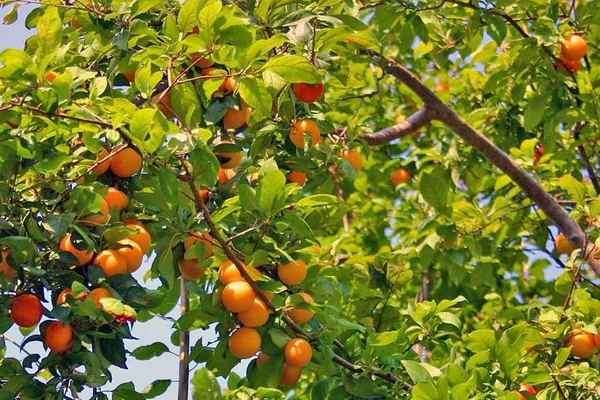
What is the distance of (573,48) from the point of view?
3758 mm

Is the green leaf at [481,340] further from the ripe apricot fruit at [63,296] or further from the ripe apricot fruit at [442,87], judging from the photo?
the ripe apricot fruit at [442,87]

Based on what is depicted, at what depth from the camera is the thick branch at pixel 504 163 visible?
371 centimetres

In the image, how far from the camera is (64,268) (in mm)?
2297

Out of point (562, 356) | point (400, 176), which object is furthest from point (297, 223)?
point (400, 176)

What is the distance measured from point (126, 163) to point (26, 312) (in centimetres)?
44

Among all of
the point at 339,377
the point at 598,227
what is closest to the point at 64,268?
the point at 339,377

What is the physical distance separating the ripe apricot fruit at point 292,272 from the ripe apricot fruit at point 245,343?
168 mm

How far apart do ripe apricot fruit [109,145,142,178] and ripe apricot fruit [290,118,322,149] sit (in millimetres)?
521

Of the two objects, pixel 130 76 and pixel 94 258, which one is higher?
pixel 130 76

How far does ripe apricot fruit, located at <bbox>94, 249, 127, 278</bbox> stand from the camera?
225 cm

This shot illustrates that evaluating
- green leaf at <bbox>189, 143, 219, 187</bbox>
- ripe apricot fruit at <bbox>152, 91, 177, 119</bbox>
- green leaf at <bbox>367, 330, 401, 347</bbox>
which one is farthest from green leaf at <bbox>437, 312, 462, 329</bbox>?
ripe apricot fruit at <bbox>152, 91, 177, 119</bbox>

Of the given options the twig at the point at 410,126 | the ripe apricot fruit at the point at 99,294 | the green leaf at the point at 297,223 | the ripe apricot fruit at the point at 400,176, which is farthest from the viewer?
the ripe apricot fruit at the point at 400,176

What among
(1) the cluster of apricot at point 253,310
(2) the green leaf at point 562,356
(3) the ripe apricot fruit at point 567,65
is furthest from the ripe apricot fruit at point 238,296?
(3) the ripe apricot fruit at point 567,65

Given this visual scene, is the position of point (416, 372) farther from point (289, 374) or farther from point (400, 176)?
point (400, 176)
